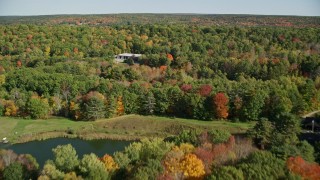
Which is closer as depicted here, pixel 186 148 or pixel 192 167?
pixel 192 167

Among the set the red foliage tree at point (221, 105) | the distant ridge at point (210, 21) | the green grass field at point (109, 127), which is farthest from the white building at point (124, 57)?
the distant ridge at point (210, 21)

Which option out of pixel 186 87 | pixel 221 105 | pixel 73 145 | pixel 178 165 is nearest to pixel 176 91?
pixel 186 87

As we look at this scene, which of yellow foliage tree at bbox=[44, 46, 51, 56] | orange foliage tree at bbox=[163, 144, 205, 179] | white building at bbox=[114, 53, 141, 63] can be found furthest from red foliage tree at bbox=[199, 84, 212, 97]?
yellow foliage tree at bbox=[44, 46, 51, 56]

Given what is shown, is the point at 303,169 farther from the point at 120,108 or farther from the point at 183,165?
the point at 120,108

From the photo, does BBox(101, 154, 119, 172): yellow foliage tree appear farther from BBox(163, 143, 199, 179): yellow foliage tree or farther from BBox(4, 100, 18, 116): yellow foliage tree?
BBox(4, 100, 18, 116): yellow foliage tree

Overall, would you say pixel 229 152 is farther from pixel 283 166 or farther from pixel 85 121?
pixel 85 121

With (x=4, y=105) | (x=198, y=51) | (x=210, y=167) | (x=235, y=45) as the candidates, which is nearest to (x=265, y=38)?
(x=235, y=45)
